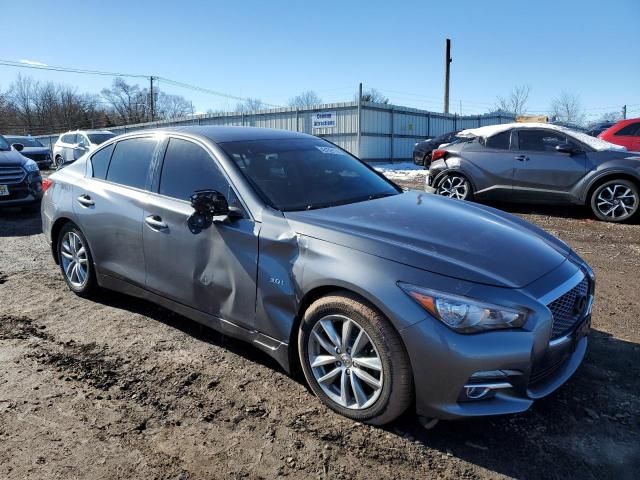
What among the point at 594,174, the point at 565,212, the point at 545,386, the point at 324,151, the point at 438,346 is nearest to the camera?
the point at 438,346

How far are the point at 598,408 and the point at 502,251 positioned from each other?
3.53 ft

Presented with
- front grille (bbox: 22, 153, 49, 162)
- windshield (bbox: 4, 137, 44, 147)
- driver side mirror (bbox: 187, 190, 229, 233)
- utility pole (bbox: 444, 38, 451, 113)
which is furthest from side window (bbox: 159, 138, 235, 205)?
utility pole (bbox: 444, 38, 451, 113)

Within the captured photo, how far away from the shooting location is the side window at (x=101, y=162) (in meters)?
4.54

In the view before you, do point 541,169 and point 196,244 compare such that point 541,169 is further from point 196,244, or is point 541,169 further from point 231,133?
point 196,244

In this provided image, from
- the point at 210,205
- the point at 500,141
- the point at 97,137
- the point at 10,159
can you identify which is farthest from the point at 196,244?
the point at 97,137

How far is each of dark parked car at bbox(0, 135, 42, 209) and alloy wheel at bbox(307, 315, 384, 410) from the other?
8.63 meters

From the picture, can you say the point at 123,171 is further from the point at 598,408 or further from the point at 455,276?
the point at 598,408

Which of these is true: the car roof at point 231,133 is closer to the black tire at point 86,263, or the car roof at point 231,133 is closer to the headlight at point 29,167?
the black tire at point 86,263

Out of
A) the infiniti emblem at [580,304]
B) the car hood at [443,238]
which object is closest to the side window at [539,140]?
the car hood at [443,238]

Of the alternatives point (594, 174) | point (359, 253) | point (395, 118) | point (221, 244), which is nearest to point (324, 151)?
point (221, 244)

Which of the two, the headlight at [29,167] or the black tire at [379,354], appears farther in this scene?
the headlight at [29,167]

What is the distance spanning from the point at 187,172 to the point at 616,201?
7.28 meters

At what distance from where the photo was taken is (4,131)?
61.2 meters

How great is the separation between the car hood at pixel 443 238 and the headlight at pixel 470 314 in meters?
0.14
